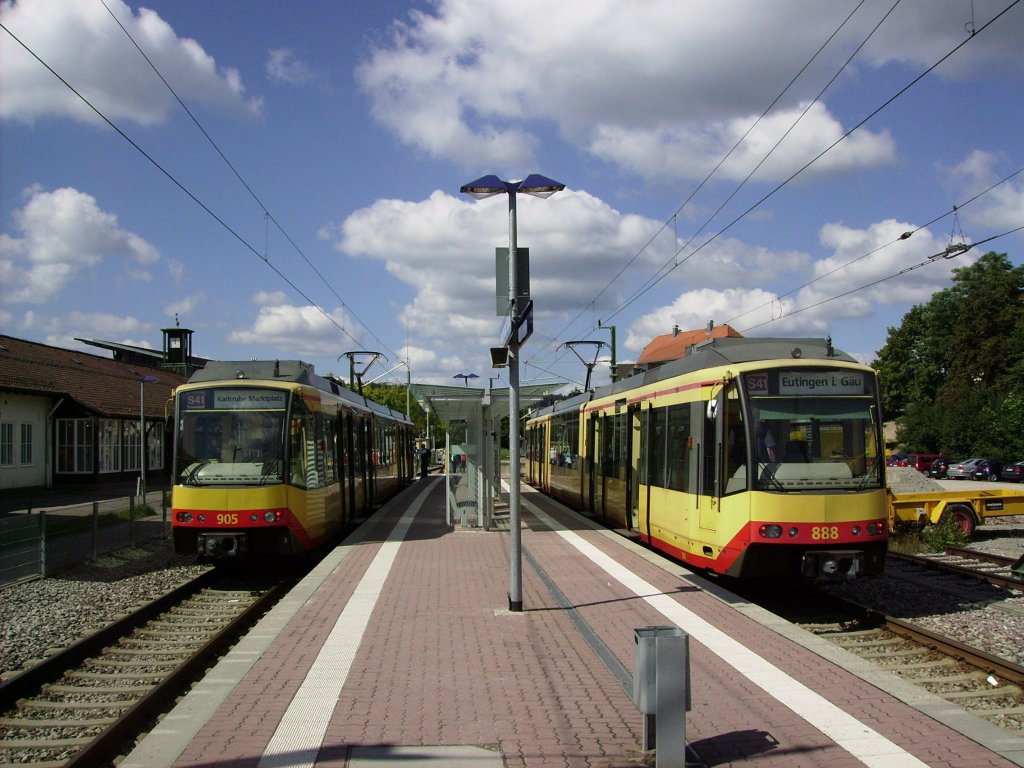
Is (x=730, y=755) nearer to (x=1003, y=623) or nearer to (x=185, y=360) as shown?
(x=1003, y=623)

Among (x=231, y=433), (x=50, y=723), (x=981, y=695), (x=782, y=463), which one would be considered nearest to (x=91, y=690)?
(x=50, y=723)

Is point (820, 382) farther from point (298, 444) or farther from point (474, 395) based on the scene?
point (474, 395)

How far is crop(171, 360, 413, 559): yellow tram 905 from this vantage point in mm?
13406

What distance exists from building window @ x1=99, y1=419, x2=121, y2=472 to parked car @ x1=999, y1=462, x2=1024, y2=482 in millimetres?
42023

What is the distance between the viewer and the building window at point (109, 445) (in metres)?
35.1

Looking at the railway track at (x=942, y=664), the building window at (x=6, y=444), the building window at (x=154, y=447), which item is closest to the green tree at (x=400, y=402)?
the building window at (x=154, y=447)

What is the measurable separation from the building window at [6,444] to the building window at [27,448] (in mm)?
844

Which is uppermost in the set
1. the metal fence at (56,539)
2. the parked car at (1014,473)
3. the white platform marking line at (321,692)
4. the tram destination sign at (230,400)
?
the tram destination sign at (230,400)

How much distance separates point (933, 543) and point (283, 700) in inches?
564

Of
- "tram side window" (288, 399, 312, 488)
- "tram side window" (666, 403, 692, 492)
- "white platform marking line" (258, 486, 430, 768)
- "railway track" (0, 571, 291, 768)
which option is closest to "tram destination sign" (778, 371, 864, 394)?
"tram side window" (666, 403, 692, 492)

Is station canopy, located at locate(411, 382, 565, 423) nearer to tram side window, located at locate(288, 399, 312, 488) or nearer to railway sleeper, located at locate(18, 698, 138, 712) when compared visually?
tram side window, located at locate(288, 399, 312, 488)

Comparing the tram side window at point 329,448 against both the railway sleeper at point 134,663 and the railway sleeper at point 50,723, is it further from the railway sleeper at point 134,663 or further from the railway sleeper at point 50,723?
the railway sleeper at point 50,723

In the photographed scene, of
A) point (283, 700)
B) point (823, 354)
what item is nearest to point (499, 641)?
point (283, 700)

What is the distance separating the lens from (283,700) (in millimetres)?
6836
